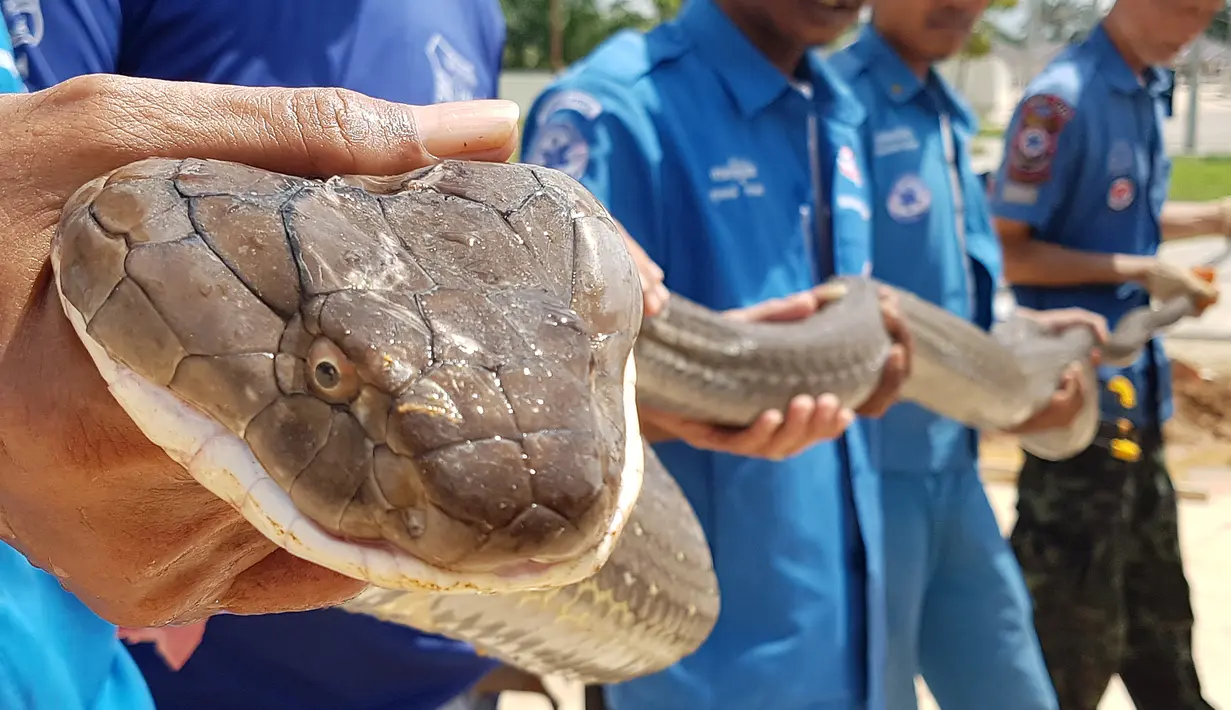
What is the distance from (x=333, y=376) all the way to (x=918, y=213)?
2613 mm

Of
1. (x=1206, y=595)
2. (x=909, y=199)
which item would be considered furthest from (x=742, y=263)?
(x=1206, y=595)

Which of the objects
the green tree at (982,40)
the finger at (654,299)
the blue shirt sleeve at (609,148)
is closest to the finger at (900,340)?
the blue shirt sleeve at (609,148)

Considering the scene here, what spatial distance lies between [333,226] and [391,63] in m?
1.03

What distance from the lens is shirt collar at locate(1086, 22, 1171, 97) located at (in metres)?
4.04

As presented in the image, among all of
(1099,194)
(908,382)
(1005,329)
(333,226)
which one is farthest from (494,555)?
(1099,194)

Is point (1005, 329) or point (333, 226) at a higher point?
point (333, 226)

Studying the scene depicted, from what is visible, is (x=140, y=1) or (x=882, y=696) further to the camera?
(x=882, y=696)

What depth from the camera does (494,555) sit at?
842mm

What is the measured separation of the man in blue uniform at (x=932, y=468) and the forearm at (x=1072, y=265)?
717 millimetres

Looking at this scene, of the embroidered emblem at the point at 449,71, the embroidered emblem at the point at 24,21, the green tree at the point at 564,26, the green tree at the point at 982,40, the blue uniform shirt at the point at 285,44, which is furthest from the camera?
the green tree at the point at 564,26

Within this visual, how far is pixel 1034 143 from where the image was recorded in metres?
4.05

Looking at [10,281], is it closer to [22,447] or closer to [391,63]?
[22,447]

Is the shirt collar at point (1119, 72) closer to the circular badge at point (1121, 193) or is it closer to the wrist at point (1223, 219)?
the circular badge at point (1121, 193)

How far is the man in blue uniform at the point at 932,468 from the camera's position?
10.3 feet
